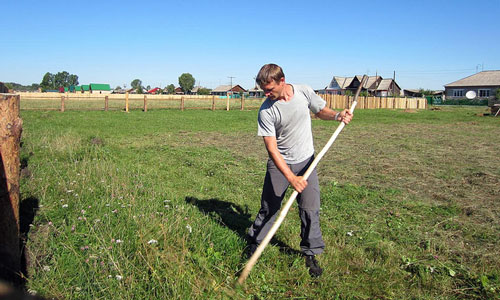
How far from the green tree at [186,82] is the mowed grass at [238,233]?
122 m

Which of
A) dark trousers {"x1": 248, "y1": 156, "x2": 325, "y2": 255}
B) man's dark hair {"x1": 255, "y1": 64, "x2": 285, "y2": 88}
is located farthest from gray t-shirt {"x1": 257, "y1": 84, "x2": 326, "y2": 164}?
man's dark hair {"x1": 255, "y1": 64, "x2": 285, "y2": 88}

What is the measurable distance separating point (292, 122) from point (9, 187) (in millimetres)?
2381

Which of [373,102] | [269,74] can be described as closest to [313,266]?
[269,74]

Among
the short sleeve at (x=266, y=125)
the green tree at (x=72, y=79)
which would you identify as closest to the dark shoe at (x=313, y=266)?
the short sleeve at (x=266, y=125)

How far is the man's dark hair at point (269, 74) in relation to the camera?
131 inches

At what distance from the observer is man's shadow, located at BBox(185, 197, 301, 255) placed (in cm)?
416

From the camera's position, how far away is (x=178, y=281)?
2.87 metres

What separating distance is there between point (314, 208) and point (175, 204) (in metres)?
1.99

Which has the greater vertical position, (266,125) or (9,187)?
(266,125)

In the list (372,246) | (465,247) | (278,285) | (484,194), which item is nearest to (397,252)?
(372,246)

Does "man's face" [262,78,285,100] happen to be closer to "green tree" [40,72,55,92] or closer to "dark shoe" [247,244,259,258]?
"dark shoe" [247,244,259,258]

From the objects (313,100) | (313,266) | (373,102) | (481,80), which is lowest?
(313,266)

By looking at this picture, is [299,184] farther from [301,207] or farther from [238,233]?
[238,233]

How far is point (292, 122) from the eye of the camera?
3584mm
